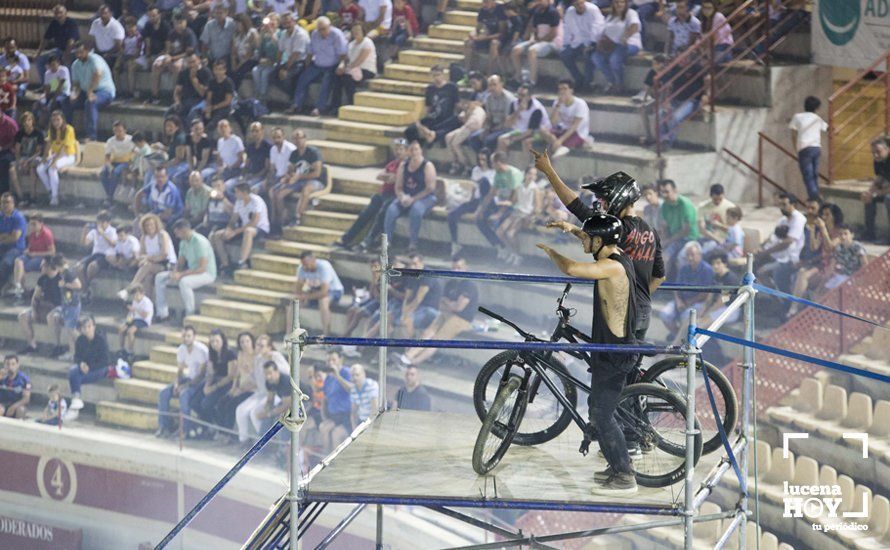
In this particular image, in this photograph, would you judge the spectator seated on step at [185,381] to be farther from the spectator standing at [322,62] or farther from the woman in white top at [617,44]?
the woman in white top at [617,44]

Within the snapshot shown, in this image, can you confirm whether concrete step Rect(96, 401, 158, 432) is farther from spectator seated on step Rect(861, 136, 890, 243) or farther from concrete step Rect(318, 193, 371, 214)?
spectator seated on step Rect(861, 136, 890, 243)

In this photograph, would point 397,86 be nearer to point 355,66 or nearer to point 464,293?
point 355,66

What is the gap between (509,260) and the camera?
47.9ft

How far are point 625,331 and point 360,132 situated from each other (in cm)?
1095

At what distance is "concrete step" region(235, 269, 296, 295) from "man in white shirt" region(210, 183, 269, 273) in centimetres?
17

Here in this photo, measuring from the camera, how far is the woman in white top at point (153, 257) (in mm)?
15992

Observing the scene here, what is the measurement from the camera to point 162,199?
16438 millimetres

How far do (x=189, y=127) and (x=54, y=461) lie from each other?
4.30 meters

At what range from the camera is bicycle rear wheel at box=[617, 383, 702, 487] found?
611 centimetres

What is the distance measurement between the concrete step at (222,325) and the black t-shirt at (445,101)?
2941mm

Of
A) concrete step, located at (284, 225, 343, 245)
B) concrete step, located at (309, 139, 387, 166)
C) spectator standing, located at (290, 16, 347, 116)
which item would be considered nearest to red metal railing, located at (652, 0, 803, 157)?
concrete step, located at (309, 139, 387, 166)

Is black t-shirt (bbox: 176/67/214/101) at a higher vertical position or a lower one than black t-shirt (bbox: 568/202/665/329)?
lower

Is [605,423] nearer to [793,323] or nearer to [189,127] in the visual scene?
[793,323]

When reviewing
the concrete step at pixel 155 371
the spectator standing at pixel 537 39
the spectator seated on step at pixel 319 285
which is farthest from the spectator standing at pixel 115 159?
the spectator standing at pixel 537 39
